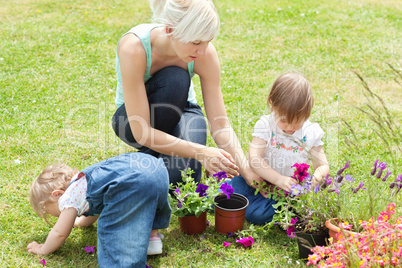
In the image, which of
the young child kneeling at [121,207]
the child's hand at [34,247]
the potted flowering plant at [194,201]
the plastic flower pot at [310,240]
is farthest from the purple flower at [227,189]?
the child's hand at [34,247]

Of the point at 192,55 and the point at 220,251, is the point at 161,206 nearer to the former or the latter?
the point at 220,251

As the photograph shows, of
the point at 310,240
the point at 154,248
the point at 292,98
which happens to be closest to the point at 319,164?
the point at 292,98

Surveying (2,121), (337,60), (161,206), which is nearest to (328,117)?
(337,60)

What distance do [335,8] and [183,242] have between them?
634 centimetres

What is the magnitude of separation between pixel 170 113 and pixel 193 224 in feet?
2.63

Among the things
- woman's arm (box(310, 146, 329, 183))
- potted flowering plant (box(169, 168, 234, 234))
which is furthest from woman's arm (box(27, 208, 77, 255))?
woman's arm (box(310, 146, 329, 183))

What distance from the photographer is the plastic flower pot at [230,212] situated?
2.75 metres

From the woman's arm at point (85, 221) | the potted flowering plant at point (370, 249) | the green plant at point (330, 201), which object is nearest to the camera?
the potted flowering plant at point (370, 249)

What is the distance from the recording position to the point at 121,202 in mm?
2430

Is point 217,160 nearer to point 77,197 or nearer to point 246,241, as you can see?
point 246,241

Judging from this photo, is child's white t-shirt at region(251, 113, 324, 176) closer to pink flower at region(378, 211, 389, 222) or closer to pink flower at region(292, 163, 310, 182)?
pink flower at region(292, 163, 310, 182)

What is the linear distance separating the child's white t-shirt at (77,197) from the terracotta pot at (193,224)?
63 cm

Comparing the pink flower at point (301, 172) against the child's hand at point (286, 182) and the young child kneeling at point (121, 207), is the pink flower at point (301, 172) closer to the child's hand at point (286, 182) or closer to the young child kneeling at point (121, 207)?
the child's hand at point (286, 182)

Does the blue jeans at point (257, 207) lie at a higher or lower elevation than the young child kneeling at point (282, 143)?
lower
